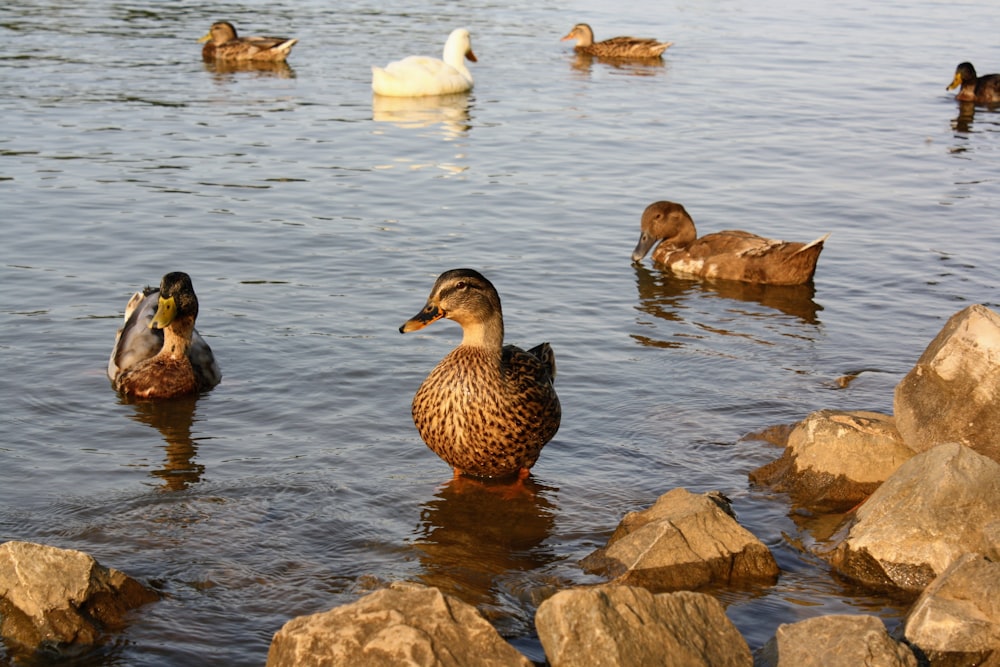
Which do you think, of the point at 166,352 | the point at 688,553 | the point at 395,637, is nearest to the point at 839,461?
the point at 688,553

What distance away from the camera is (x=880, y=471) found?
22.1 ft

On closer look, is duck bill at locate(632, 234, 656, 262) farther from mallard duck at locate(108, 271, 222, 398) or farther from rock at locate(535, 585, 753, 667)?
rock at locate(535, 585, 753, 667)

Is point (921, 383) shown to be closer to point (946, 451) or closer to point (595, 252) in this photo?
point (946, 451)

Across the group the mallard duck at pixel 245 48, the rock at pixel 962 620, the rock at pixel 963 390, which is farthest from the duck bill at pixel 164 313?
the mallard duck at pixel 245 48

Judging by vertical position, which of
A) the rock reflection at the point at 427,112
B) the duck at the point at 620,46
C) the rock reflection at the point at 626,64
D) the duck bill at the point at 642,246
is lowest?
the duck bill at the point at 642,246

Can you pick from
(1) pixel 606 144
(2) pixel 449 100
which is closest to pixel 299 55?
(2) pixel 449 100

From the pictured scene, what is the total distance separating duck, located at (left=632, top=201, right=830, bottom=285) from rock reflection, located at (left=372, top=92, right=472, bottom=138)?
5477 mm

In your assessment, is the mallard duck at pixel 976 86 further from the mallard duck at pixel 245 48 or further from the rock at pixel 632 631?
the rock at pixel 632 631

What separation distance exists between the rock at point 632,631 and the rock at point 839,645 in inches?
7.0

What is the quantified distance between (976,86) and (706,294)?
11.0m

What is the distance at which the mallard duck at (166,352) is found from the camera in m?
8.48

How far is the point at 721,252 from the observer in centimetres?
1172

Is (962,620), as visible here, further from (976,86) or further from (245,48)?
(245,48)

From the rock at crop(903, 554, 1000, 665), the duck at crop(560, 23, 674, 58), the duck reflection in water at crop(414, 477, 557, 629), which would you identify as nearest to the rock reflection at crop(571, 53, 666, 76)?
the duck at crop(560, 23, 674, 58)
